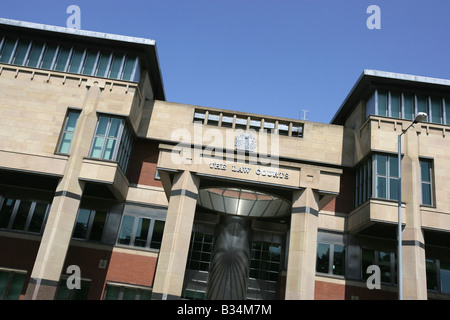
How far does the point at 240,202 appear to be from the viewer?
102ft

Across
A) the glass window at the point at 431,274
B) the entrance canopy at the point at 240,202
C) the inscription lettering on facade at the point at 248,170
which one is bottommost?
the glass window at the point at 431,274

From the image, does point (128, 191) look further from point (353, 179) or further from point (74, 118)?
point (353, 179)

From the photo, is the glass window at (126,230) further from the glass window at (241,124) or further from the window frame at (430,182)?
the window frame at (430,182)

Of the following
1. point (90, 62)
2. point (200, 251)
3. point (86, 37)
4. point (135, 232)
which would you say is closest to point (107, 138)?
point (90, 62)

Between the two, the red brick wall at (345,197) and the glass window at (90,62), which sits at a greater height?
the glass window at (90,62)

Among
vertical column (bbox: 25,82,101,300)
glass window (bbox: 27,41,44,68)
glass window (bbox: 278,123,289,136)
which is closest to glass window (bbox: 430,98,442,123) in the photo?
glass window (bbox: 278,123,289,136)

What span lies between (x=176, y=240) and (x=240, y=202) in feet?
39.9

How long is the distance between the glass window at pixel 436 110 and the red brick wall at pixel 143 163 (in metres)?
21.2

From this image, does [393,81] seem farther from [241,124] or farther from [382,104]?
[241,124]

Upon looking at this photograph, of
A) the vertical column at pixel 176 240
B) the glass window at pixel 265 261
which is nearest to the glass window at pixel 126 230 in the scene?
the vertical column at pixel 176 240

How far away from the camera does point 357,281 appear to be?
2747cm

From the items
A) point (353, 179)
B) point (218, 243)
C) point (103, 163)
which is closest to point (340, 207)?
point (353, 179)

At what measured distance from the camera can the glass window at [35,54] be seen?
28309mm

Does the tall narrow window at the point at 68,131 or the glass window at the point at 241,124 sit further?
the glass window at the point at 241,124
